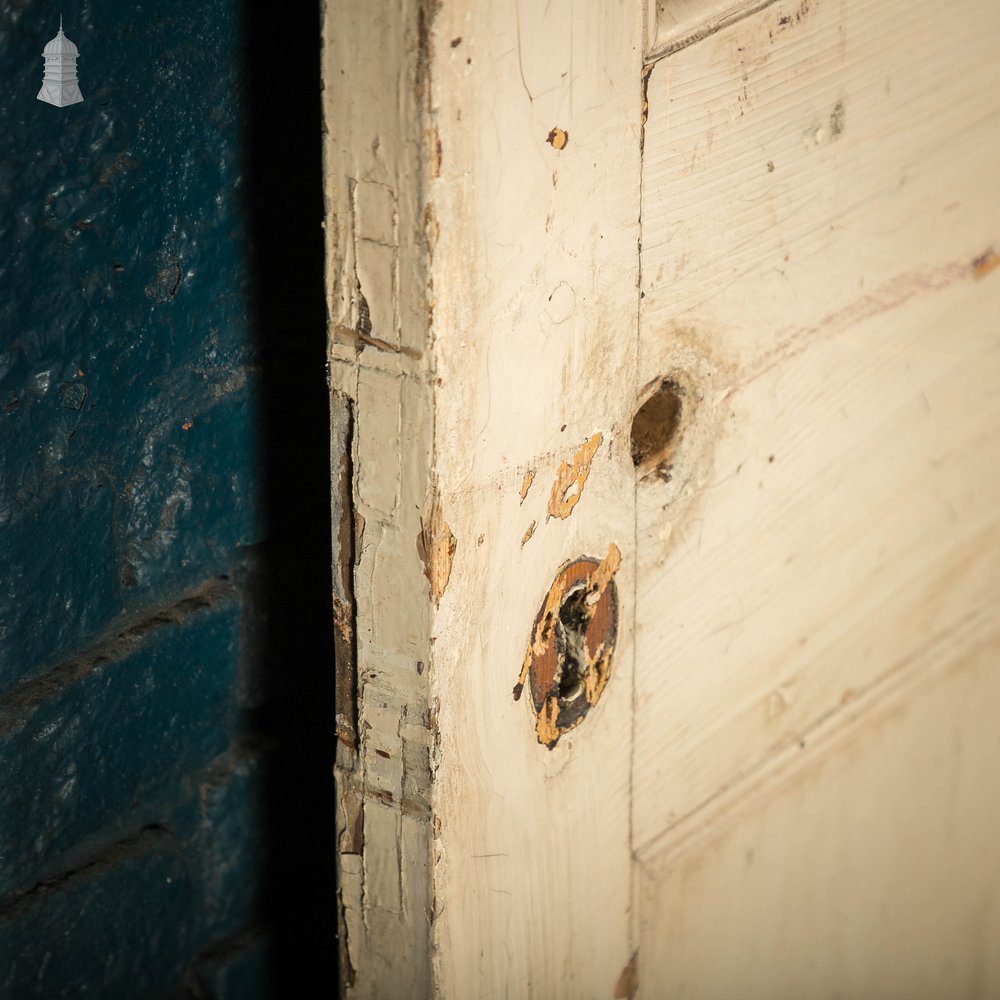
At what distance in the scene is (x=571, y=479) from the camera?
2.35 ft

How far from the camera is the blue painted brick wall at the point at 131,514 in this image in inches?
38.9

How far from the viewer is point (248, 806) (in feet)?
4.24

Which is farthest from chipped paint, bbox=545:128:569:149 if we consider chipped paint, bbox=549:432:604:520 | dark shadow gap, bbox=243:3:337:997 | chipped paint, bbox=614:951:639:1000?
chipped paint, bbox=614:951:639:1000

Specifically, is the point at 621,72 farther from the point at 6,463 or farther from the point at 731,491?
the point at 6,463

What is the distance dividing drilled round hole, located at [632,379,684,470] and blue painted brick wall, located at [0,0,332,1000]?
19.6 inches

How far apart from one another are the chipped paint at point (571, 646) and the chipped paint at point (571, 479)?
→ 0.04 metres

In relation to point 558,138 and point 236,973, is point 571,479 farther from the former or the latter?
point 236,973

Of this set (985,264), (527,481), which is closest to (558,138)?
(527,481)

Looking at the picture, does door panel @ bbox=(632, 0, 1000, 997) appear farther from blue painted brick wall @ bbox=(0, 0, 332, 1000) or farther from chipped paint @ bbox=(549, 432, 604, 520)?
blue painted brick wall @ bbox=(0, 0, 332, 1000)

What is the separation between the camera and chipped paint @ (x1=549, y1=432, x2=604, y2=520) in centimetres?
71

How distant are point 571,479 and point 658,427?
0.28 ft

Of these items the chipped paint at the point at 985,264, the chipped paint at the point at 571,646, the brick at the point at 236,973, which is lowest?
the brick at the point at 236,973

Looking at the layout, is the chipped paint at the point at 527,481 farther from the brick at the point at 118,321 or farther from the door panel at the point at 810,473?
the brick at the point at 118,321

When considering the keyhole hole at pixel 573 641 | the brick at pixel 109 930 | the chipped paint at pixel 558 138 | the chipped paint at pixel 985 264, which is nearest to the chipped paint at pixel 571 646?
the keyhole hole at pixel 573 641
